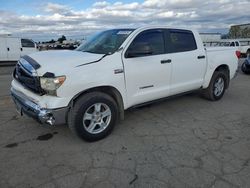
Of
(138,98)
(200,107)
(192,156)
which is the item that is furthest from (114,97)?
(200,107)

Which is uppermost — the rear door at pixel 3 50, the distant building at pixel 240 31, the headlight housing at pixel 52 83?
the distant building at pixel 240 31

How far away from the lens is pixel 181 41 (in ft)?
16.9

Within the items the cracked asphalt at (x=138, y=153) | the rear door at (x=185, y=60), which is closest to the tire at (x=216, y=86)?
the rear door at (x=185, y=60)

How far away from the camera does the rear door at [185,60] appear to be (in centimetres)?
489

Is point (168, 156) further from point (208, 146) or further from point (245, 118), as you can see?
point (245, 118)

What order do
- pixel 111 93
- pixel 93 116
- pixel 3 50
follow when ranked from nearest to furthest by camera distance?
pixel 93 116 < pixel 111 93 < pixel 3 50

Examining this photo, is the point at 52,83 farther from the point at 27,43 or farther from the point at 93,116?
the point at 27,43

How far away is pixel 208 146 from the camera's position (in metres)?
3.76

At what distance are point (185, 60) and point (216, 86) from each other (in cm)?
168

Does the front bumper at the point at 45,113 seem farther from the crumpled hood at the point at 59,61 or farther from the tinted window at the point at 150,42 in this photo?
the tinted window at the point at 150,42

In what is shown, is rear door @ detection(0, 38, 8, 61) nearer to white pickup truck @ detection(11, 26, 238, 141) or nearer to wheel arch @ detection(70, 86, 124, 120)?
white pickup truck @ detection(11, 26, 238, 141)

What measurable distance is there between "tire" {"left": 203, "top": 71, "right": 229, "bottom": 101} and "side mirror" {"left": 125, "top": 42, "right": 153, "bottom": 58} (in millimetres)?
2530

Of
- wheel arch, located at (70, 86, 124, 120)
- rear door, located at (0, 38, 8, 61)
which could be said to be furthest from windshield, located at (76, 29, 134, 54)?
rear door, located at (0, 38, 8, 61)

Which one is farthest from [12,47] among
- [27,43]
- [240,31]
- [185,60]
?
[240,31]
